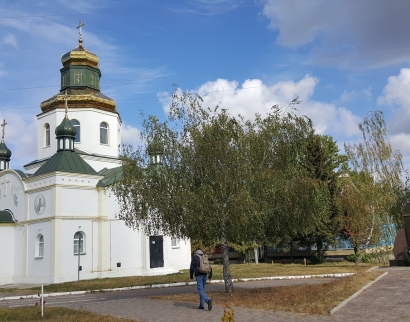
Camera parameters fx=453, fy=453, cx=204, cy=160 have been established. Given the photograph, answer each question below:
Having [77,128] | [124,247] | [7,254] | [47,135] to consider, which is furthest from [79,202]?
[47,135]

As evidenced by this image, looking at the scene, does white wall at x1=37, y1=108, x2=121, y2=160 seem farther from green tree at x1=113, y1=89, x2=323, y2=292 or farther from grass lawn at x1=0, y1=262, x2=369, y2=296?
green tree at x1=113, y1=89, x2=323, y2=292

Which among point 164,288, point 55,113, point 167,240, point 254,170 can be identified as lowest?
point 164,288

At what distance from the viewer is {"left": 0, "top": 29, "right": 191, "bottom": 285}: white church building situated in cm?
2600

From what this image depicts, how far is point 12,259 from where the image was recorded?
2775 centimetres

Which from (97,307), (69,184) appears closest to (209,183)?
(97,307)

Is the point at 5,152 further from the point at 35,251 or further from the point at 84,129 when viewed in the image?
the point at 35,251

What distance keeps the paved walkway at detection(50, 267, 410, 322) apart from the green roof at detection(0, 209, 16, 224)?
Answer: 1622cm

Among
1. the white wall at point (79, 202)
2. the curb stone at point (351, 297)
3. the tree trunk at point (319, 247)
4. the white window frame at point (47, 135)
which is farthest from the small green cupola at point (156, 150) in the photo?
the tree trunk at point (319, 247)

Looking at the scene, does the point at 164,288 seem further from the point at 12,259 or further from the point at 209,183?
the point at 12,259

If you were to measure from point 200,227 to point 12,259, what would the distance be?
18866 mm

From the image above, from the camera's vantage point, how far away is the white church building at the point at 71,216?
26.0 m

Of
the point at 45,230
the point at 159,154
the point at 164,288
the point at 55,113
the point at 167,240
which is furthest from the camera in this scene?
the point at 55,113

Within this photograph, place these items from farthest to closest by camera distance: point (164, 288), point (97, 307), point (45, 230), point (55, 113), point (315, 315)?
point (55, 113) < point (45, 230) < point (164, 288) < point (97, 307) < point (315, 315)

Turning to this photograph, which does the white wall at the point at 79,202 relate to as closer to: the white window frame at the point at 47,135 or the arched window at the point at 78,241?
the arched window at the point at 78,241
